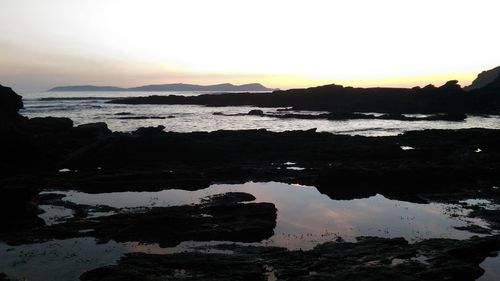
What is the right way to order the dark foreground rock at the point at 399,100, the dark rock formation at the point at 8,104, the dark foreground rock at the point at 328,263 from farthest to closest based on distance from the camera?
1. the dark foreground rock at the point at 399,100
2. the dark rock formation at the point at 8,104
3. the dark foreground rock at the point at 328,263

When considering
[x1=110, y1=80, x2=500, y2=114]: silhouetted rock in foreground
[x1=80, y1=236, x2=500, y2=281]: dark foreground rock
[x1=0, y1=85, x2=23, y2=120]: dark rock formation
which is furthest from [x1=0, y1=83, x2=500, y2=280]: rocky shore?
[x1=110, y1=80, x2=500, y2=114]: silhouetted rock in foreground

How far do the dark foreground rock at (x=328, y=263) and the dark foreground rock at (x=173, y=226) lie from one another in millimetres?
2440

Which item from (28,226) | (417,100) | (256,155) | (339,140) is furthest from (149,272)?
(417,100)

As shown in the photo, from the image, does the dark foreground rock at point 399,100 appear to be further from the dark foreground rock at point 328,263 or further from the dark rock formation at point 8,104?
the dark foreground rock at point 328,263

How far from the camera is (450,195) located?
1103 inches

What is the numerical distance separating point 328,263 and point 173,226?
8778mm

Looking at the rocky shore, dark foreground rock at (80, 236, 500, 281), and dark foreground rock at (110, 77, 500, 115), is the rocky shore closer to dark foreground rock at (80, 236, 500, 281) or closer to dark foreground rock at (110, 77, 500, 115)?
dark foreground rock at (80, 236, 500, 281)

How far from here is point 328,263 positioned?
16.2 meters

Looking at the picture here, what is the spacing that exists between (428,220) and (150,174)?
20683 mm

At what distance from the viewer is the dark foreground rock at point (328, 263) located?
15.0m

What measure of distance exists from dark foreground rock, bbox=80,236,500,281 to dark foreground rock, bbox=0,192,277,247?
2440 mm

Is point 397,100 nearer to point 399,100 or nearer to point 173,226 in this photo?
point 399,100

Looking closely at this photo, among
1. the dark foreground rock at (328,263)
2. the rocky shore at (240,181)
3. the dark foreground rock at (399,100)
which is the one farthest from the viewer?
the dark foreground rock at (399,100)

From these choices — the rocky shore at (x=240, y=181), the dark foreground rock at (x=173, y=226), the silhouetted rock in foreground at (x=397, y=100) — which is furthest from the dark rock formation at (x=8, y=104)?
the silhouetted rock in foreground at (x=397, y=100)
